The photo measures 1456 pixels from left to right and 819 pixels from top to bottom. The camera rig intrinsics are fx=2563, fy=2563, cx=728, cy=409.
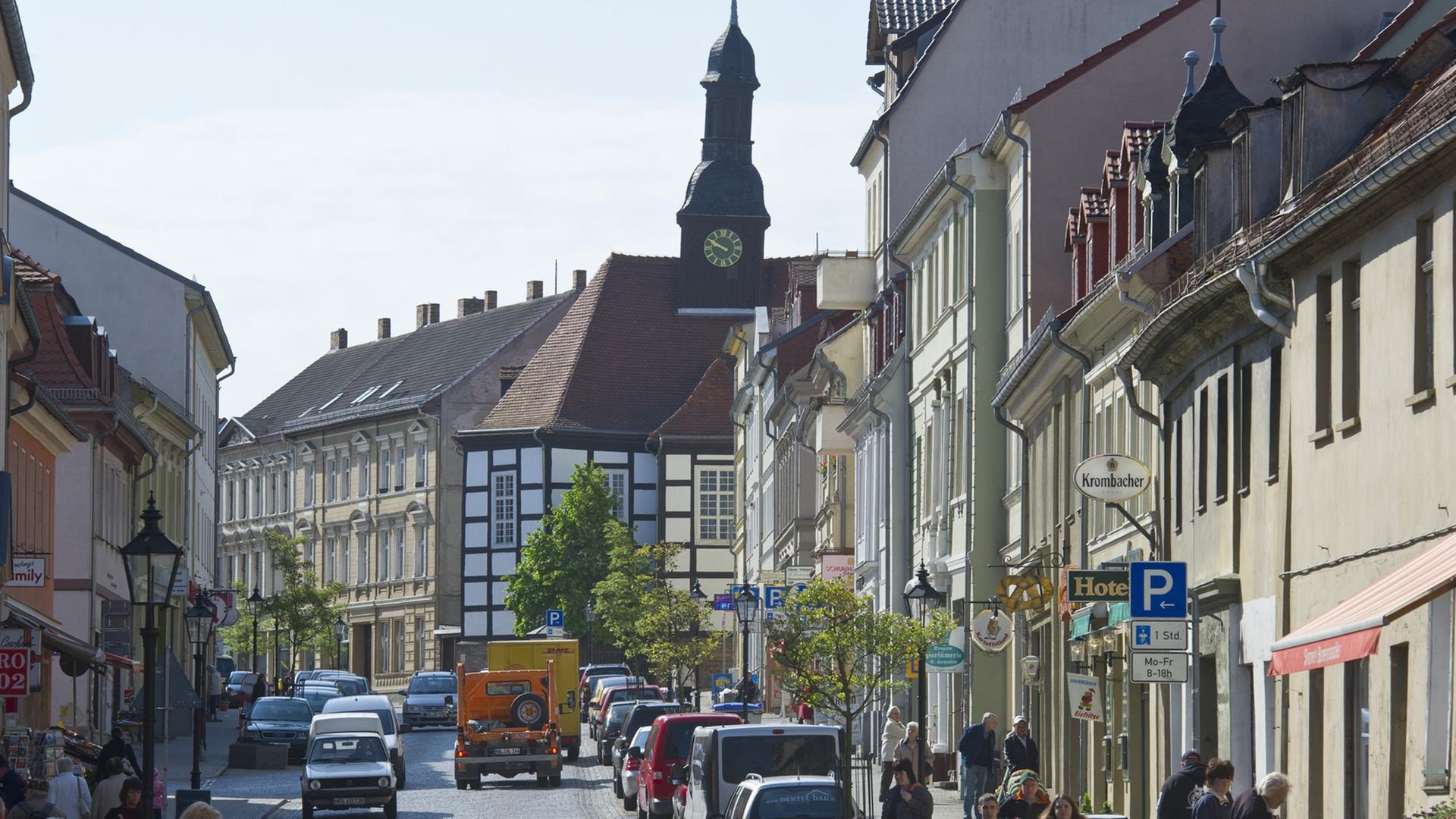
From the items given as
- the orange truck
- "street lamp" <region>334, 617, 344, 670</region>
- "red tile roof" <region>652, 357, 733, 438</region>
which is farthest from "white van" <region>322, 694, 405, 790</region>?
"red tile roof" <region>652, 357, 733, 438</region>

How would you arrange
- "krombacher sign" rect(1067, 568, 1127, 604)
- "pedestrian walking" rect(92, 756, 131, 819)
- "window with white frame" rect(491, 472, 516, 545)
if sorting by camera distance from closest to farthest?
"krombacher sign" rect(1067, 568, 1127, 604)
"pedestrian walking" rect(92, 756, 131, 819)
"window with white frame" rect(491, 472, 516, 545)

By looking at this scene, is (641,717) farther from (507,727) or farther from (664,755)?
(664,755)

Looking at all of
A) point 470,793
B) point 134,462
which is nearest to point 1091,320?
point 470,793

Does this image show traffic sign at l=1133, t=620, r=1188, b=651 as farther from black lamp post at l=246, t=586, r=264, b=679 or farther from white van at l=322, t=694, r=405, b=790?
black lamp post at l=246, t=586, r=264, b=679

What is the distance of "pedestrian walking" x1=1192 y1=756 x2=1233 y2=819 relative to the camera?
1797 centimetres

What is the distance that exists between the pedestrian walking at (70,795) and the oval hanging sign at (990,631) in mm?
13812

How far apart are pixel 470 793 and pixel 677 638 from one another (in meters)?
28.5

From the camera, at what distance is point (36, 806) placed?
21188mm

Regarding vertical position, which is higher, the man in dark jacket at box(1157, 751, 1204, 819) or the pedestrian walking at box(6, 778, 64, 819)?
the man in dark jacket at box(1157, 751, 1204, 819)

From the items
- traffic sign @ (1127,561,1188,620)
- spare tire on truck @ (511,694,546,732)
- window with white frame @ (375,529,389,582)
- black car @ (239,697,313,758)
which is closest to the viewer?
traffic sign @ (1127,561,1188,620)

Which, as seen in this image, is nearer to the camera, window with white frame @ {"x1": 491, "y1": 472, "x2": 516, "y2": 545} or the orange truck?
the orange truck

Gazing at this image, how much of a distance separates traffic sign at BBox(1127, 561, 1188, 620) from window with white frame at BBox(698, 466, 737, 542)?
77103 mm

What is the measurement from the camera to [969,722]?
40.1m

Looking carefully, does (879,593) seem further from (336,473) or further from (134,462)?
(336,473)
